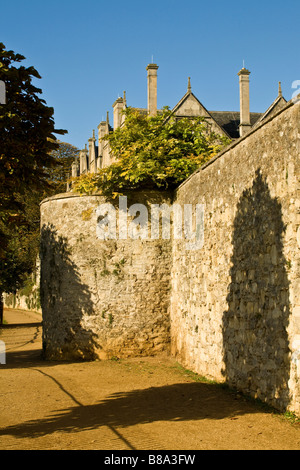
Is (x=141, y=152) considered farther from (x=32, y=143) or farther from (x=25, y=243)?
(x=25, y=243)

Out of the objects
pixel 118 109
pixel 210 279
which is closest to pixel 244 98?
pixel 118 109

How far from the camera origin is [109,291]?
1222 cm

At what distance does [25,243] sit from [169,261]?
21.0 metres

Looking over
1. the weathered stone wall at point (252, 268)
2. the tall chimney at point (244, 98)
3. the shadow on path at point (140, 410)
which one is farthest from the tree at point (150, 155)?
the tall chimney at point (244, 98)

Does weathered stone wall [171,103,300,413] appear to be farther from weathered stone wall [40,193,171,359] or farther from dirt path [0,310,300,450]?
weathered stone wall [40,193,171,359]

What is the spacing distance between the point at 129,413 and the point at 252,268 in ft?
8.31

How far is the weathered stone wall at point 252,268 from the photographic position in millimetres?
6344

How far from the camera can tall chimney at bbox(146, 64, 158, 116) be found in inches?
1276

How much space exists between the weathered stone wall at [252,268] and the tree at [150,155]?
1.31 meters

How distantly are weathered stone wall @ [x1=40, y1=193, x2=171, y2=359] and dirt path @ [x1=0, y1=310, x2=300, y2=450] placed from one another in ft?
2.99

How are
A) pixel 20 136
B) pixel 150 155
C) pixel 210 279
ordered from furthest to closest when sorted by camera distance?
1. pixel 150 155
2. pixel 210 279
3. pixel 20 136

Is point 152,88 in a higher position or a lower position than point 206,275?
higher

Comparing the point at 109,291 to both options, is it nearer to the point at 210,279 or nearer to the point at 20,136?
the point at 210,279

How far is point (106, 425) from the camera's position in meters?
6.23
